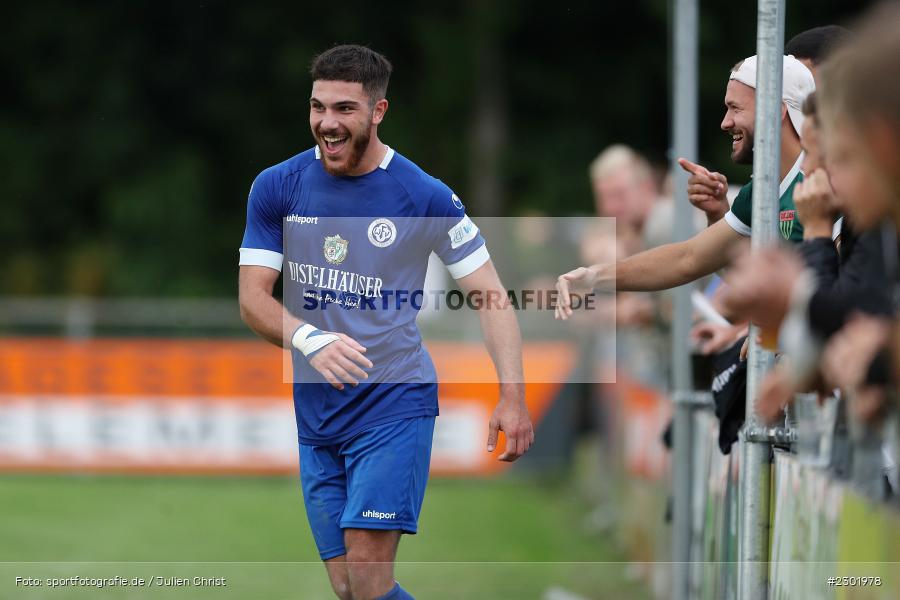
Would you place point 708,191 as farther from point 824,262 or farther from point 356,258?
point 824,262

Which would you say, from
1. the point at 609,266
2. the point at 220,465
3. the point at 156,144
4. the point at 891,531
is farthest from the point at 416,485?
the point at 156,144

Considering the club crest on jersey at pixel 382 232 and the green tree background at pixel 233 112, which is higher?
the green tree background at pixel 233 112

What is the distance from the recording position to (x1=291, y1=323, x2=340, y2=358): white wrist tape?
5207mm

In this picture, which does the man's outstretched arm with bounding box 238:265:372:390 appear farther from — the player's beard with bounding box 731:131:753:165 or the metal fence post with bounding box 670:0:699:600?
the metal fence post with bounding box 670:0:699:600

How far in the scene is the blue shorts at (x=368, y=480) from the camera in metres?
5.45

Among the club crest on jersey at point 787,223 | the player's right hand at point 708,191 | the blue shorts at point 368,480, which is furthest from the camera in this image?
the player's right hand at point 708,191

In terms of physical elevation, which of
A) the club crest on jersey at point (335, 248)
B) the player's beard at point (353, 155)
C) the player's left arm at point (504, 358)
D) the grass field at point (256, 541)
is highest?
the player's beard at point (353, 155)

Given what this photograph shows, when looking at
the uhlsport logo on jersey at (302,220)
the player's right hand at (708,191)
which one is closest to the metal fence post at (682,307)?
the player's right hand at (708,191)

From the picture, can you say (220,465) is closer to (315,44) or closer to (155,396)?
(155,396)

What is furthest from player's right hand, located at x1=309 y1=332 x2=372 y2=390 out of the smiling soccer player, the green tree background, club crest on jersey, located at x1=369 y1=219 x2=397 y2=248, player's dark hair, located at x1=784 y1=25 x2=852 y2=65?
the green tree background

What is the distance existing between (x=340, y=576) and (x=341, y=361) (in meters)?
0.98

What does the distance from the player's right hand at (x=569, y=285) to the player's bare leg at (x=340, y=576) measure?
128cm

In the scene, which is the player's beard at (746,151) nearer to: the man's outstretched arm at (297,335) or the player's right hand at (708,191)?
the player's right hand at (708,191)

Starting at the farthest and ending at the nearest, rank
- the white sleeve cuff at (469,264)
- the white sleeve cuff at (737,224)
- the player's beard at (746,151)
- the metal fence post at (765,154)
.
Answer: the white sleeve cuff at (469,264), the white sleeve cuff at (737,224), the player's beard at (746,151), the metal fence post at (765,154)
